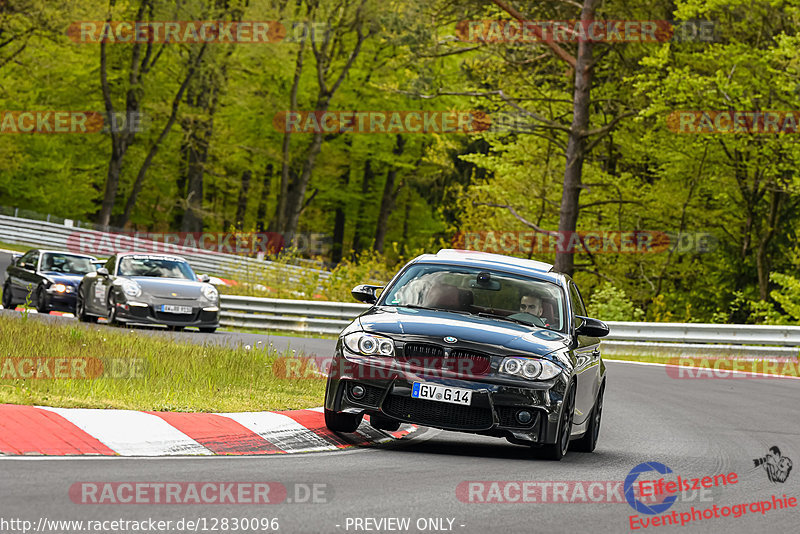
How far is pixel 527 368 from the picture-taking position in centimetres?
911

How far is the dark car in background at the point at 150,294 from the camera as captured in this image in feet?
70.5

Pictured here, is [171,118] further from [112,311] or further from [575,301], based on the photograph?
[575,301]

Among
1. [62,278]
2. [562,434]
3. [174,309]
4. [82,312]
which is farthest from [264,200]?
[562,434]

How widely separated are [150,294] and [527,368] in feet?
44.5

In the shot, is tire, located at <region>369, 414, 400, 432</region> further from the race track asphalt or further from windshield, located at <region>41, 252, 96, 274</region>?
windshield, located at <region>41, 252, 96, 274</region>

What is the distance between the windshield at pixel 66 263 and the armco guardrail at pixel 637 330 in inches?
126

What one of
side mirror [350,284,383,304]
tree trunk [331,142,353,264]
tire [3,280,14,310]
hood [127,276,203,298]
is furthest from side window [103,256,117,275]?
tree trunk [331,142,353,264]

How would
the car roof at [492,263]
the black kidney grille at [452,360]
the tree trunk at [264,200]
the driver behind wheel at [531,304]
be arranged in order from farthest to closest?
the tree trunk at [264,200] → the car roof at [492,263] → the driver behind wheel at [531,304] → the black kidney grille at [452,360]

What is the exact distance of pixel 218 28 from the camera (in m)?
52.6

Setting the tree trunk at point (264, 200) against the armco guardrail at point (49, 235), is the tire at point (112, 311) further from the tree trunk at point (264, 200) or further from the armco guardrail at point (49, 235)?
the tree trunk at point (264, 200)

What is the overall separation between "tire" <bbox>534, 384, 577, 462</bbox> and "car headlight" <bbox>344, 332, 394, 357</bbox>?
1.40 m

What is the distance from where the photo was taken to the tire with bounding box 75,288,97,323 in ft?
77.6

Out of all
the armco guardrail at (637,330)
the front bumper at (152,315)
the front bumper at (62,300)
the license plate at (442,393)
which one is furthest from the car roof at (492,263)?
the front bumper at (62,300)

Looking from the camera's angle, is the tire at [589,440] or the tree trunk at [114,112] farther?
the tree trunk at [114,112]
